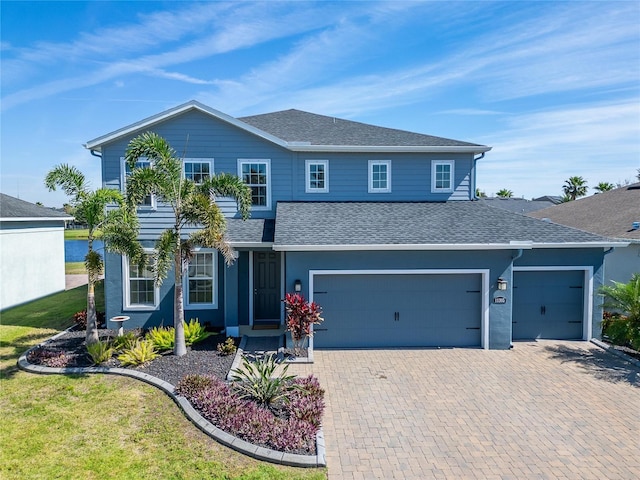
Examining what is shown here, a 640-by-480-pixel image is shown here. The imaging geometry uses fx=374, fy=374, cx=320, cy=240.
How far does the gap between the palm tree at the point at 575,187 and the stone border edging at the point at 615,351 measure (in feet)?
127

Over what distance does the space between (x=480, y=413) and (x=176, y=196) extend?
8103mm

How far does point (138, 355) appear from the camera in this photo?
28.9 feet

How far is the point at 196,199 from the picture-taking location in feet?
29.5

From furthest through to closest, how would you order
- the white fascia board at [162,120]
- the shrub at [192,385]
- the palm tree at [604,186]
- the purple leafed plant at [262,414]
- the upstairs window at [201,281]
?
1. the palm tree at [604,186]
2. the upstairs window at [201,281]
3. the white fascia board at [162,120]
4. the shrub at [192,385]
5. the purple leafed plant at [262,414]

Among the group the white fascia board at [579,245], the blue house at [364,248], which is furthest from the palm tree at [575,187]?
the white fascia board at [579,245]

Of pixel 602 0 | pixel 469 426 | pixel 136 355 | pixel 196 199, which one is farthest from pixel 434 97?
pixel 136 355

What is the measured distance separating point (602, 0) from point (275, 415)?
1266 centimetres

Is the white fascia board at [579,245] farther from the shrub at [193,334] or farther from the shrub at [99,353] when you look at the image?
the shrub at [99,353]

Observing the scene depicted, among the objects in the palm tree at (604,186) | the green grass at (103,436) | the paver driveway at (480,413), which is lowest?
the paver driveway at (480,413)

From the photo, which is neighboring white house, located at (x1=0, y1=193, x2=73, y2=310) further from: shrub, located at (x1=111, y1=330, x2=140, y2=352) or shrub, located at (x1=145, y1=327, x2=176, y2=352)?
shrub, located at (x1=145, y1=327, x2=176, y2=352)

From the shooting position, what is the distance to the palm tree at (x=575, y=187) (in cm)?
4250

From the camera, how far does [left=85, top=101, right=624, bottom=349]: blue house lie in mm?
10492

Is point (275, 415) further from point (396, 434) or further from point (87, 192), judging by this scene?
point (87, 192)

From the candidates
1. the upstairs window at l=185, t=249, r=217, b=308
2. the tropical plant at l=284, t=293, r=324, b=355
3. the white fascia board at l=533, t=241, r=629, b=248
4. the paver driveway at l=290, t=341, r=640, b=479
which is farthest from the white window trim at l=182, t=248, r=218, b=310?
the white fascia board at l=533, t=241, r=629, b=248
